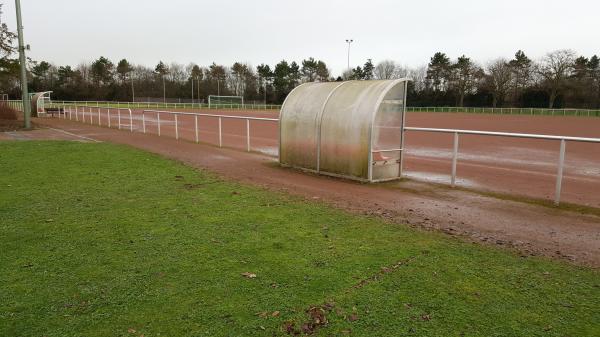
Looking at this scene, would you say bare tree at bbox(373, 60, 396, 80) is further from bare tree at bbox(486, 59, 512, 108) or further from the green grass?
the green grass

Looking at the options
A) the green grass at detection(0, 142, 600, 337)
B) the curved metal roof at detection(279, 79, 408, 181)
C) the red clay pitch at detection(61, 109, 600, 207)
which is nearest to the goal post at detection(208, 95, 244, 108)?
the red clay pitch at detection(61, 109, 600, 207)

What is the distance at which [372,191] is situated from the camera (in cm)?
785

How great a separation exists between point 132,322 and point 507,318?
2.69 meters

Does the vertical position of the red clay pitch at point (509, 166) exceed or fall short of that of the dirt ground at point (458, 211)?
it falls short

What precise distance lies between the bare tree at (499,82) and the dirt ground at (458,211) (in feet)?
227

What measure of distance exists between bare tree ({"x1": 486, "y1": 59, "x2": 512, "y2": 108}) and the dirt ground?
227 ft

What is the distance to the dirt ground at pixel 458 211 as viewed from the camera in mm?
5027

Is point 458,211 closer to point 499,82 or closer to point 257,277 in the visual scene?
point 257,277

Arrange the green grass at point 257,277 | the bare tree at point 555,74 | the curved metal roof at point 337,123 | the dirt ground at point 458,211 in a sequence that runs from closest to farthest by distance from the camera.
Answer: the green grass at point 257,277 < the dirt ground at point 458,211 < the curved metal roof at point 337,123 < the bare tree at point 555,74

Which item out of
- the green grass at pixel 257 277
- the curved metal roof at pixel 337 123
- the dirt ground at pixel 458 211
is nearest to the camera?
the green grass at pixel 257 277

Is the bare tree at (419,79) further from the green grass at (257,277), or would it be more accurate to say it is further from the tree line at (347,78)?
the green grass at (257,277)

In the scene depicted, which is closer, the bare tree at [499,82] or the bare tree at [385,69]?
the bare tree at [499,82]

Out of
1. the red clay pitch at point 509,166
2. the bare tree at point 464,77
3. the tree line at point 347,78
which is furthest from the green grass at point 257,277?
the bare tree at point 464,77

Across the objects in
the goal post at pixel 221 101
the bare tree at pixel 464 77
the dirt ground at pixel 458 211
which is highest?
the bare tree at pixel 464 77
